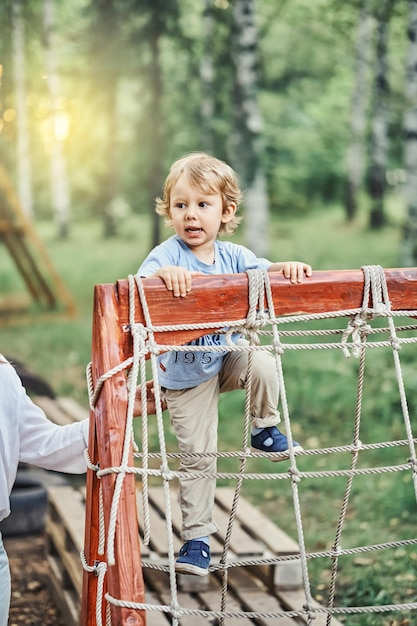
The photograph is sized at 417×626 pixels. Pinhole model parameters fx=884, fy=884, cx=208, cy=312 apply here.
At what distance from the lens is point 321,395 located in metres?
6.32

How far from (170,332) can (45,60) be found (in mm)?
8496

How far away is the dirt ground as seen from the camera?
3525 mm

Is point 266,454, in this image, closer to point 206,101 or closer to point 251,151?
point 251,151

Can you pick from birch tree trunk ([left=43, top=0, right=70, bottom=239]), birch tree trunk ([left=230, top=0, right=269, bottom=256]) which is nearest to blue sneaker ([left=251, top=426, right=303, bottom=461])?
birch tree trunk ([left=230, top=0, right=269, bottom=256])

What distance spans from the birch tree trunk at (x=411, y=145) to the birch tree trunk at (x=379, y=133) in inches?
38.0

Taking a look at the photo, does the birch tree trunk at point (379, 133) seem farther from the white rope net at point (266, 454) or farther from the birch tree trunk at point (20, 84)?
the white rope net at point (266, 454)

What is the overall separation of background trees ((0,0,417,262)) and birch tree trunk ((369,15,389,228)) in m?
0.01

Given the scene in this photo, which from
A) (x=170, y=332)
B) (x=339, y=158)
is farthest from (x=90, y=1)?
(x=170, y=332)

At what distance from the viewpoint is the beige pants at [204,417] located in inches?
99.7

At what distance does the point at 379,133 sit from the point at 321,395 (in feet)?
13.6

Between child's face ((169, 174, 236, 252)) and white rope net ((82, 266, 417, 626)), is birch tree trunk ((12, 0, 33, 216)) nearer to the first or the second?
white rope net ((82, 266, 417, 626))

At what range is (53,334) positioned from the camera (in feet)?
28.5

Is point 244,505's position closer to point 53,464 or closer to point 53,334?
point 53,464

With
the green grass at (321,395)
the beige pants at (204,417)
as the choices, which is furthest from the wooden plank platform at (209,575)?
the beige pants at (204,417)
